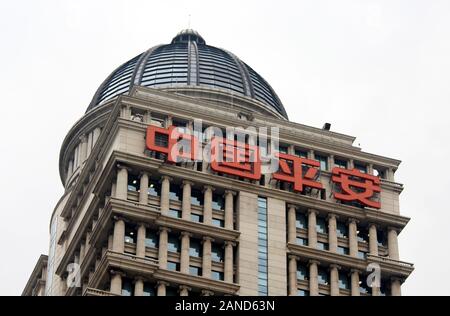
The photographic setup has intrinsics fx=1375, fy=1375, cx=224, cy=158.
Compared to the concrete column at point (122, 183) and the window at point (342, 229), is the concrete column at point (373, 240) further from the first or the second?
the concrete column at point (122, 183)

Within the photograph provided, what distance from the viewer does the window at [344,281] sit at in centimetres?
10850

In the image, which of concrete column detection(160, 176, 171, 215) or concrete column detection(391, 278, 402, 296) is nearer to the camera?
concrete column detection(160, 176, 171, 215)

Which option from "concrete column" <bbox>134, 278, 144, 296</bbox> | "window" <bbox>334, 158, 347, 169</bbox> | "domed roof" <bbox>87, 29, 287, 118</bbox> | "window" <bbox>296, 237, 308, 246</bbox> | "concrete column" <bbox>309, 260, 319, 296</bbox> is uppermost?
"domed roof" <bbox>87, 29, 287, 118</bbox>

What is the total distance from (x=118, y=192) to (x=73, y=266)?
10.3 metres

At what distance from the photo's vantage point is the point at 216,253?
106125 millimetres

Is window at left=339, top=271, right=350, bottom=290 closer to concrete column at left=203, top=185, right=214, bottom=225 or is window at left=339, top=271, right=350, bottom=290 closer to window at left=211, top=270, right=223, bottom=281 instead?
window at left=211, top=270, right=223, bottom=281

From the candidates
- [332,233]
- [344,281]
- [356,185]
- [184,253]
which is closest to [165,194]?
[184,253]

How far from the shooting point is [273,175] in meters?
111

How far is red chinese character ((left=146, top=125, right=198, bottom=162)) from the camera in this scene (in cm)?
10825

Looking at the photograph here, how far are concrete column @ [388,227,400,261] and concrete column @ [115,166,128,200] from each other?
22.1m

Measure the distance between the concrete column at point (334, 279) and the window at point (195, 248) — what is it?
10705 millimetres

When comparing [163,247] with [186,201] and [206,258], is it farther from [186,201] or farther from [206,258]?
[186,201]

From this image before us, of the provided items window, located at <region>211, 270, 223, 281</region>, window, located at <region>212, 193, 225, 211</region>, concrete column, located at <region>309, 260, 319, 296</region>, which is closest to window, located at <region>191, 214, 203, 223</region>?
window, located at <region>212, 193, 225, 211</region>
